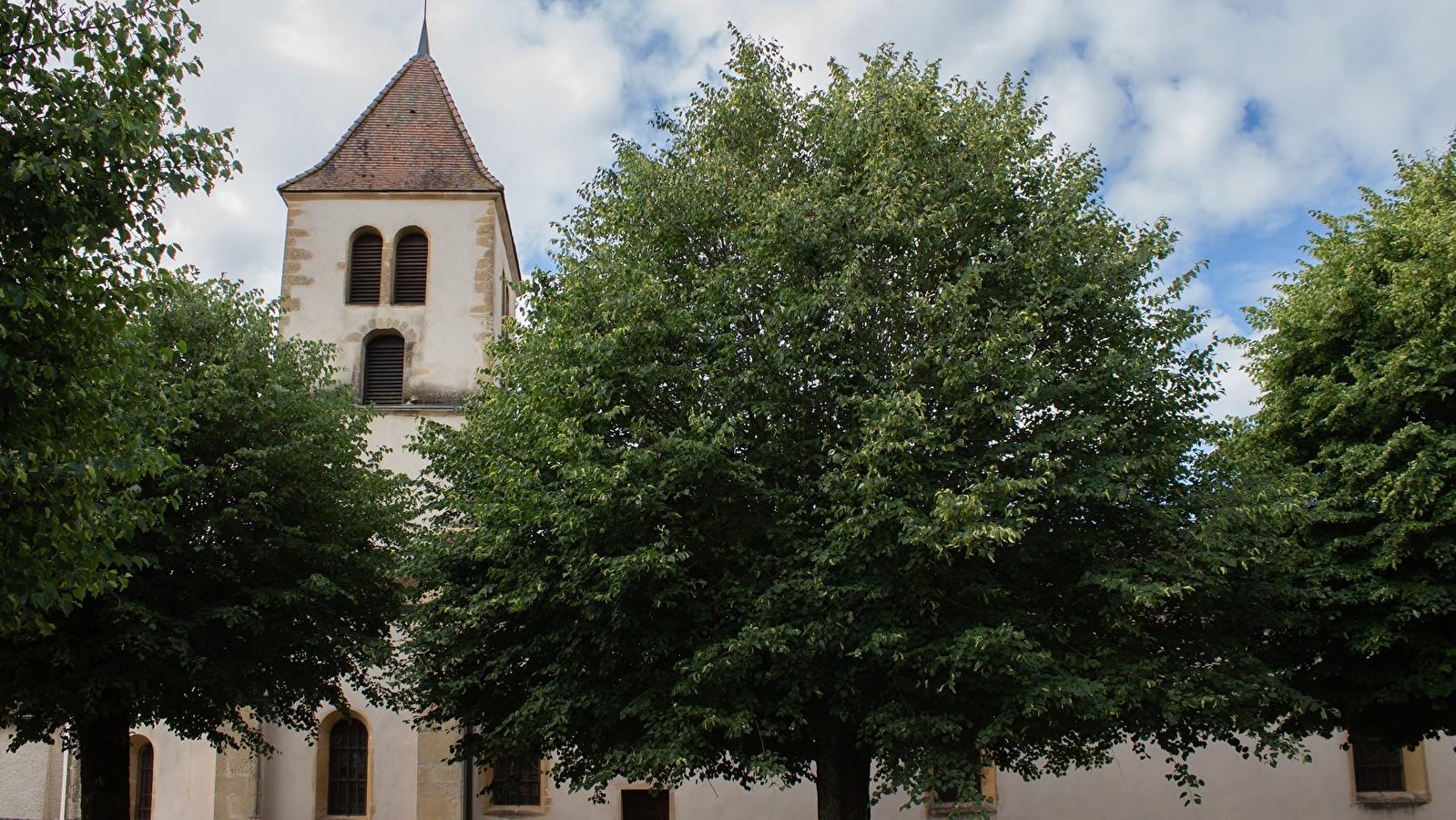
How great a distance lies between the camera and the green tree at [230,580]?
1270cm

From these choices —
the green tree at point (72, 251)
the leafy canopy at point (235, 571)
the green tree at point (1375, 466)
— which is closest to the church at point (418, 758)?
the leafy canopy at point (235, 571)

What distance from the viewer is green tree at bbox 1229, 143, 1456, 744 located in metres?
13.3

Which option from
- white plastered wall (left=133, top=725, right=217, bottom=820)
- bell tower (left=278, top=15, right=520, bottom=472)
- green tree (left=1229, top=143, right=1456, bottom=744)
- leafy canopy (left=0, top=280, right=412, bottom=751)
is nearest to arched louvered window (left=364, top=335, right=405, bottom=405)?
bell tower (left=278, top=15, right=520, bottom=472)

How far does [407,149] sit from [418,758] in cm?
1244

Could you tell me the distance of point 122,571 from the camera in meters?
13.5

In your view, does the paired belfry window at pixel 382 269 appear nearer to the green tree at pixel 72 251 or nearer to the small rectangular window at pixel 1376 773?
the green tree at pixel 72 251

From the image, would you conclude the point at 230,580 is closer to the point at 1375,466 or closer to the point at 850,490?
the point at 850,490

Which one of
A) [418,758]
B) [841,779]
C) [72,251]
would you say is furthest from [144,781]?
[72,251]

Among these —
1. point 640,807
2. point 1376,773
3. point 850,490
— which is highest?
point 850,490

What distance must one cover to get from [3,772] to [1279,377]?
76.2 ft

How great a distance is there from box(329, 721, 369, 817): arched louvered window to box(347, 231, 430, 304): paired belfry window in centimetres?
812

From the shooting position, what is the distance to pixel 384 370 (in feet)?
70.8

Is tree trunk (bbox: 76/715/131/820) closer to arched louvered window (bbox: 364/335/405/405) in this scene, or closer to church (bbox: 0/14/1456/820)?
church (bbox: 0/14/1456/820)

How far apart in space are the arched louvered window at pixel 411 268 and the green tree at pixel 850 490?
9.51 metres
